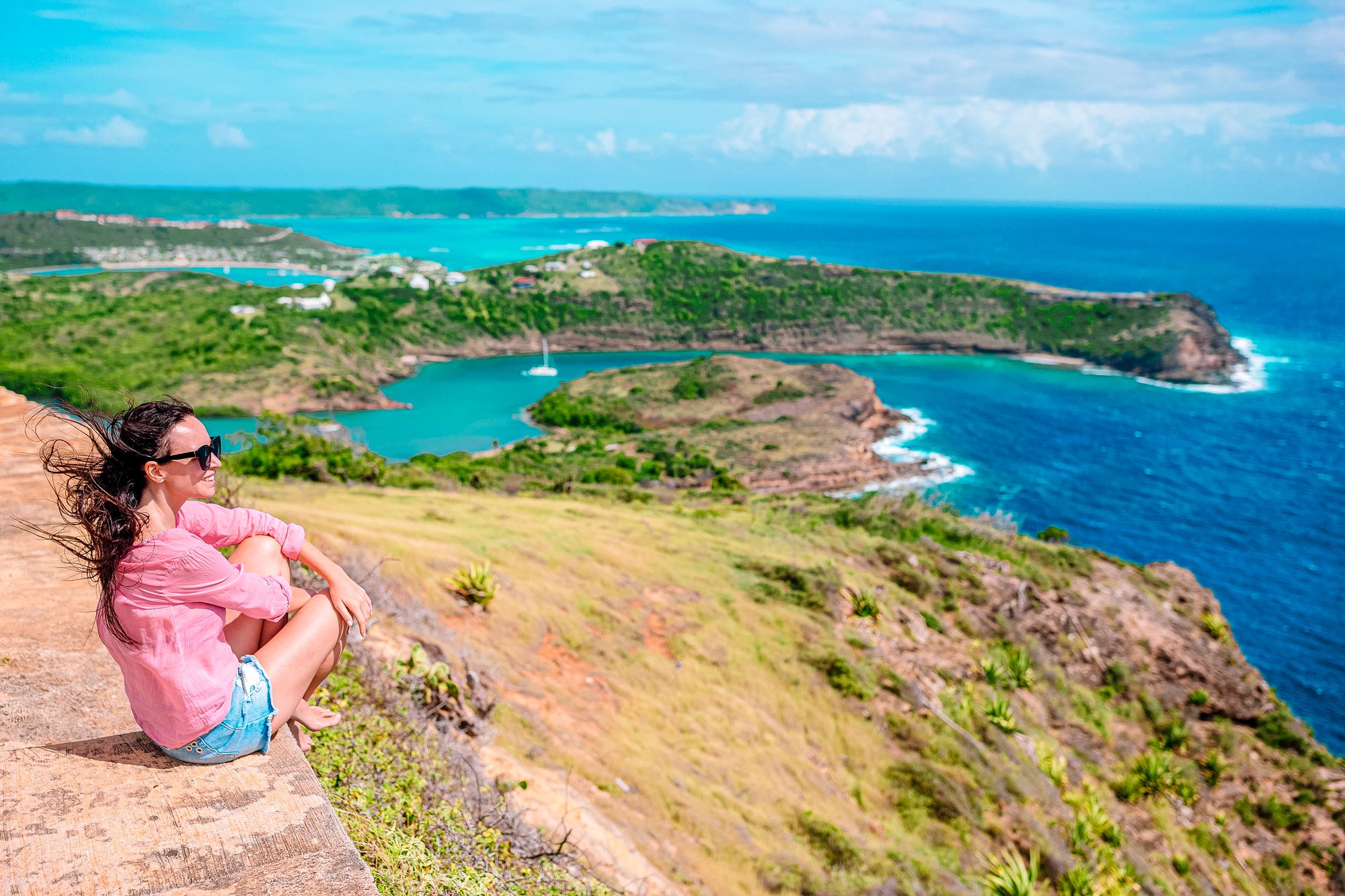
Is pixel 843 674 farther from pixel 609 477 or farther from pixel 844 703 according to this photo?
pixel 609 477

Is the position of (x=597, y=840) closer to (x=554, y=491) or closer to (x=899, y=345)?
(x=554, y=491)

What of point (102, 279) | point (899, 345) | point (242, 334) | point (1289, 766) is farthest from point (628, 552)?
point (102, 279)

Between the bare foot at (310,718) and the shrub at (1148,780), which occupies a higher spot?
the bare foot at (310,718)

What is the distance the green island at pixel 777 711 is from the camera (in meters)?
7.74

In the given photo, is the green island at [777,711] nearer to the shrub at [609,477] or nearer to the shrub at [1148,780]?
the shrub at [1148,780]

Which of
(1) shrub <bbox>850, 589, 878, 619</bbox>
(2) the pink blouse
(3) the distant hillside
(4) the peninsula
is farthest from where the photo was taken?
(4) the peninsula

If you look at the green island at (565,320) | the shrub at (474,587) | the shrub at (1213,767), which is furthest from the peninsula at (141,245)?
the shrub at (1213,767)

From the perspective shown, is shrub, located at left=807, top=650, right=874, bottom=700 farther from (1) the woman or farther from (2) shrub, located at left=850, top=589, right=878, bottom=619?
(1) the woman

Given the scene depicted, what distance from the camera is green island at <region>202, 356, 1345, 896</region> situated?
7.74m

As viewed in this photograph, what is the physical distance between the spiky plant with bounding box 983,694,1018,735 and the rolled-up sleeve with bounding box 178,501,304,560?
13451mm

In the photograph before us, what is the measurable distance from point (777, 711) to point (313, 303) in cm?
8839

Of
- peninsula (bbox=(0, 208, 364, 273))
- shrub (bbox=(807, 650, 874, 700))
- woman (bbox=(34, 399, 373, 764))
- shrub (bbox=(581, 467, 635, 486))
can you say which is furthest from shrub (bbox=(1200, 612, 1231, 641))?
peninsula (bbox=(0, 208, 364, 273))

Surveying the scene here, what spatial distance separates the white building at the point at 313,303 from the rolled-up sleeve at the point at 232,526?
9278cm

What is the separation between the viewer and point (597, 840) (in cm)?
Result: 777
